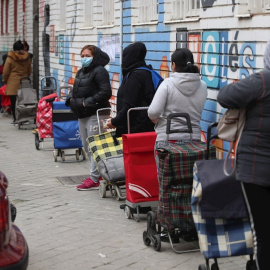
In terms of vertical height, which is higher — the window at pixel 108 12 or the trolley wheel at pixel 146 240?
the window at pixel 108 12

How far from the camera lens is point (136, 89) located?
8125 mm

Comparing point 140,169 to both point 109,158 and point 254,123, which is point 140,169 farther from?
point 254,123

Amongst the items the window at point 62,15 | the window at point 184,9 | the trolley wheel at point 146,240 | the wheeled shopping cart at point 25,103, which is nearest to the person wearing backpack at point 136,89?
the trolley wheel at point 146,240

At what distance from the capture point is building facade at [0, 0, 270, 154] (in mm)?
8492

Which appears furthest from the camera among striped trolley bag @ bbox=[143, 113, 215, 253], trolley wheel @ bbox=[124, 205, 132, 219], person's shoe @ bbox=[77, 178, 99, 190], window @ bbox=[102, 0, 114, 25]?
window @ bbox=[102, 0, 114, 25]

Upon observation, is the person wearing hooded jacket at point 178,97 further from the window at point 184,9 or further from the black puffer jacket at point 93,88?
the window at point 184,9

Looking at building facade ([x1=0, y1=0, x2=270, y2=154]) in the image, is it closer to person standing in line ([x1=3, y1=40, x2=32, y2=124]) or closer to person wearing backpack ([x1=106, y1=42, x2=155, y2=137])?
person standing in line ([x1=3, y1=40, x2=32, y2=124])

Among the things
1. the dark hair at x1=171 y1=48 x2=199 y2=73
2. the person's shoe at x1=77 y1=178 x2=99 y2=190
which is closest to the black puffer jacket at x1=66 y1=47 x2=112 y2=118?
the person's shoe at x1=77 y1=178 x2=99 y2=190

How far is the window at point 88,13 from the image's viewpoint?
683 inches

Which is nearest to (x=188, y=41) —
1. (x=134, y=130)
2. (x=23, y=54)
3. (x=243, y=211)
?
(x=134, y=130)

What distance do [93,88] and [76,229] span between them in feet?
9.07

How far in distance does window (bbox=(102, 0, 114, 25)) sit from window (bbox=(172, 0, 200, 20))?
442 cm

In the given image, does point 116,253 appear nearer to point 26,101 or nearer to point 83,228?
point 83,228

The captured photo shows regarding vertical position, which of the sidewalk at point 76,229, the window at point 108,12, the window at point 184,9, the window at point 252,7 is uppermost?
the window at point 108,12
